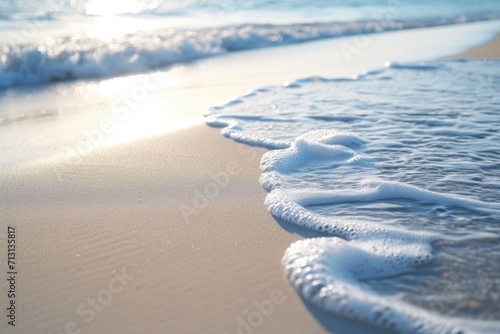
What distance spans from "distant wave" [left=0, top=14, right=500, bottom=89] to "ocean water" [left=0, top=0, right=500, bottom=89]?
15mm

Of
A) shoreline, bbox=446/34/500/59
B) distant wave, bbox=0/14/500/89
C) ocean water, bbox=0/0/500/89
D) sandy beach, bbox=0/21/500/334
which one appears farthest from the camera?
ocean water, bbox=0/0/500/89

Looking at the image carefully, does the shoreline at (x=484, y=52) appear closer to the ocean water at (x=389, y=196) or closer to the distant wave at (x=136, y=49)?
the ocean water at (x=389, y=196)

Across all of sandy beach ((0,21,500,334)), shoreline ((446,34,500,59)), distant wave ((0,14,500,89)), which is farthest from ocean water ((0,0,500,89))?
sandy beach ((0,21,500,334))

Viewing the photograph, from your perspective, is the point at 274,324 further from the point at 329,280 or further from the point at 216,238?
the point at 216,238

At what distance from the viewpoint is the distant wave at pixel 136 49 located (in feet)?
25.8

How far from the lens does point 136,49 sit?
366 inches

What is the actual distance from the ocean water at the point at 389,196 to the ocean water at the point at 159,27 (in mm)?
3898

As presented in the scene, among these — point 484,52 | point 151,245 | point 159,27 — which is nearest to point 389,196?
point 151,245

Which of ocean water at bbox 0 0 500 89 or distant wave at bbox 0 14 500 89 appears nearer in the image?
distant wave at bbox 0 14 500 89

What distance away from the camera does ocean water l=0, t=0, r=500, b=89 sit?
829 cm

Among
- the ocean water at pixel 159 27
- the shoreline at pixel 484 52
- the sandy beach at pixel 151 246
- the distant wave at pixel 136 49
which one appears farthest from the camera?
the ocean water at pixel 159 27

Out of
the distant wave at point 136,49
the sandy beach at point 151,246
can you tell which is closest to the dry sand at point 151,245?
the sandy beach at point 151,246

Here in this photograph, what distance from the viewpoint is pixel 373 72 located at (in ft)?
23.0

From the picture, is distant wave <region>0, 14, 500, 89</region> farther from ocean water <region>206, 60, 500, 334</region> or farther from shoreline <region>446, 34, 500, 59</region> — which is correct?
shoreline <region>446, 34, 500, 59</region>
